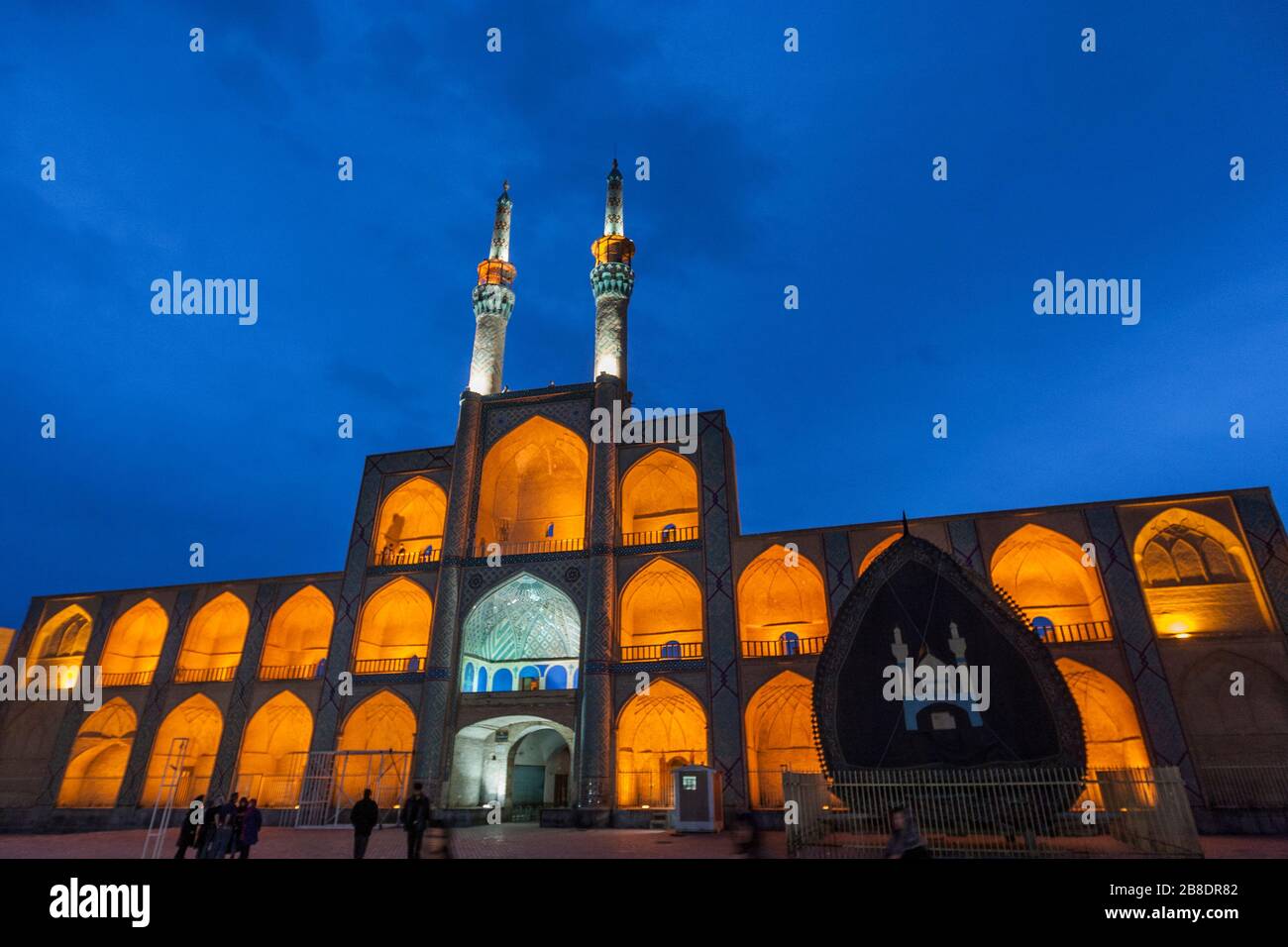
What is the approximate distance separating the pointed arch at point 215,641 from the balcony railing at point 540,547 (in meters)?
10.1

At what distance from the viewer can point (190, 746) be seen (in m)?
25.2

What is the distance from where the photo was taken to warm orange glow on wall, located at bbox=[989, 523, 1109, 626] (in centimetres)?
2084

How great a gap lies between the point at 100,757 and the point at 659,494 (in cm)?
2262

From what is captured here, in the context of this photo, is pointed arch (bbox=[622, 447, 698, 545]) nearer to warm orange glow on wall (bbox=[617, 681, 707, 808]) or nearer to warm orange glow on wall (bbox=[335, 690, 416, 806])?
warm orange glow on wall (bbox=[617, 681, 707, 808])

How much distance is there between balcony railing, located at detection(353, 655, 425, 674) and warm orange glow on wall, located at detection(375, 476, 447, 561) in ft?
11.8

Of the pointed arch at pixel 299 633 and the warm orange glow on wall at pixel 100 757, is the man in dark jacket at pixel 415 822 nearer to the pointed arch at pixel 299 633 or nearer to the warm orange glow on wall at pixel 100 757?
the pointed arch at pixel 299 633

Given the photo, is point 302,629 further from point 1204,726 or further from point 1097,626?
point 1204,726

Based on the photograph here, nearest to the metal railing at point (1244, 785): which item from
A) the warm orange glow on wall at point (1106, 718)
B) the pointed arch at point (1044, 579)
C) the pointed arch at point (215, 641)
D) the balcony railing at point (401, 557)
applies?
the warm orange glow on wall at point (1106, 718)

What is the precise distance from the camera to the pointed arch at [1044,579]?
20234 millimetres

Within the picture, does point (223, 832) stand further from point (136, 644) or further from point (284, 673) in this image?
point (136, 644)

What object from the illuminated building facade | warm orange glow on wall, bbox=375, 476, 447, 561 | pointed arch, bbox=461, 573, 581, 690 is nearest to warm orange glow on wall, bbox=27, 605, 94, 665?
the illuminated building facade

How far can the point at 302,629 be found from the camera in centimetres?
2677
